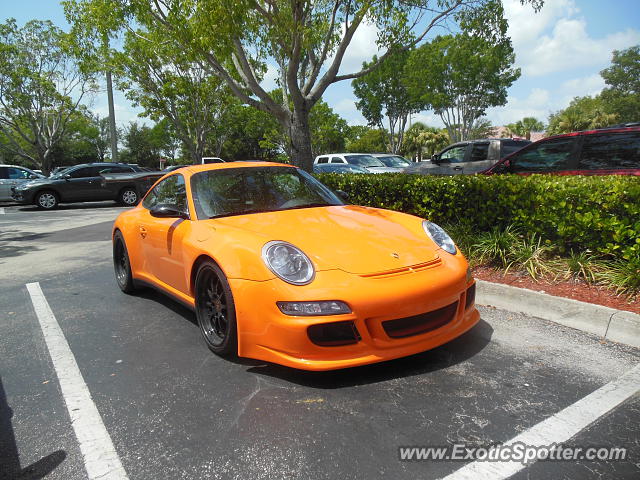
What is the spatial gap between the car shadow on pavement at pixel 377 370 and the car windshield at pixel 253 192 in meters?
1.32

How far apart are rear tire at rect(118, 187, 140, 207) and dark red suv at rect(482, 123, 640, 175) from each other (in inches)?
554

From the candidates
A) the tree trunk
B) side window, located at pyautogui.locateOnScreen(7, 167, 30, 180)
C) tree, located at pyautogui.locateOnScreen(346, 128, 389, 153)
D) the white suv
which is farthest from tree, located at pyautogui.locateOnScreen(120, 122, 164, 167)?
the tree trunk

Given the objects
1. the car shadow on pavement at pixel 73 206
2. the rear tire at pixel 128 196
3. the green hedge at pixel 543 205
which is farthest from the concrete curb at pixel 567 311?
the car shadow on pavement at pixel 73 206

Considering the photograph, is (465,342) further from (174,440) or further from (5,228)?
(5,228)

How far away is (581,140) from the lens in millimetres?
6383

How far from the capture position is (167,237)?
3885 millimetres

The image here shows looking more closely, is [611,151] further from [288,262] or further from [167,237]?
[167,237]

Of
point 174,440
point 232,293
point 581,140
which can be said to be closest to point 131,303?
point 232,293

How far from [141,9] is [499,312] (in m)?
8.81

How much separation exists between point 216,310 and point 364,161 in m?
13.1

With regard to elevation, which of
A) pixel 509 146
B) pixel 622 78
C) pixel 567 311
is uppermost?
pixel 622 78

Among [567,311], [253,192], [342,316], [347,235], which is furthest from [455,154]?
[342,316]

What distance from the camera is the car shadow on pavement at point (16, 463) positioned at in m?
2.08

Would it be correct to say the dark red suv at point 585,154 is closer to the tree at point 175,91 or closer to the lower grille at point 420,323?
the lower grille at point 420,323
